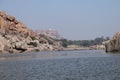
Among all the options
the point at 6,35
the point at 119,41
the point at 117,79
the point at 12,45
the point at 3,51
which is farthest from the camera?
the point at 6,35

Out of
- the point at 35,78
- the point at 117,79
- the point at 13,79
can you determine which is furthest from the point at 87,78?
the point at 13,79

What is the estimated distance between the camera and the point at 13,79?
38.7 meters

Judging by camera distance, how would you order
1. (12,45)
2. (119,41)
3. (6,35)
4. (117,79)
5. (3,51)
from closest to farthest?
(117,79)
(119,41)
(3,51)
(12,45)
(6,35)

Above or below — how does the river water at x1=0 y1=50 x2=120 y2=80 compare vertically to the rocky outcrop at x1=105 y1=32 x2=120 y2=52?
below

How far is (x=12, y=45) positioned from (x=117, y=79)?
148 m

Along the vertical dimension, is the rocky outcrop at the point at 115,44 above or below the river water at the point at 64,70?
above

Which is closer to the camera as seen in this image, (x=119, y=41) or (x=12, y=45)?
(x=119, y=41)

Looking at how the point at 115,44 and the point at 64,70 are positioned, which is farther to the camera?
the point at 115,44

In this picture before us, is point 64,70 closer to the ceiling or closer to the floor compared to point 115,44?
closer to the floor

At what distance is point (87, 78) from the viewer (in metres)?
37.0

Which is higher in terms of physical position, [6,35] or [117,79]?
[6,35]

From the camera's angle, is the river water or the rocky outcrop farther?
the rocky outcrop

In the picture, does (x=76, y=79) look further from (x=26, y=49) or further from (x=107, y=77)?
(x=26, y=49)

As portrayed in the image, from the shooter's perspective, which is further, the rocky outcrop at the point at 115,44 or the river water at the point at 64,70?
the rocky outcrop at the point at 115,44
